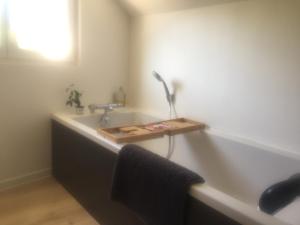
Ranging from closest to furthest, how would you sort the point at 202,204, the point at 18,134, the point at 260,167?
the point at 202,204, the point at 260,167, the point at 18,134

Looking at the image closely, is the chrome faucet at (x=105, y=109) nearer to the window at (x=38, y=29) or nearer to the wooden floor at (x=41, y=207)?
the window at (x=38, y=29)

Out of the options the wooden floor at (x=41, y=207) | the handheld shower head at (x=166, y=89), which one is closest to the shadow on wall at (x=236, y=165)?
the handheld shower head at (x=166, y=89)

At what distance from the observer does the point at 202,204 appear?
1229mm

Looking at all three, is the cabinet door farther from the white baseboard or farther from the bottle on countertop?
the bottle on countertop

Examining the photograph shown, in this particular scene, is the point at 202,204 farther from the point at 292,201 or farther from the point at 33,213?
the point at 33,213

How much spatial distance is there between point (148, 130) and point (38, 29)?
1.33 metres

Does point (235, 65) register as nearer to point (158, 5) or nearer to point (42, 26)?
point (158, 5)

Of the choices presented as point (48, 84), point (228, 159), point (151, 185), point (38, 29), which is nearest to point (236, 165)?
point (228, 159)

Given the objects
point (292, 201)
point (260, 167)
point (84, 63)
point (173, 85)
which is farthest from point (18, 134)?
point (292, 201)

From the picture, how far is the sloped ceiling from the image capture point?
2.34 m

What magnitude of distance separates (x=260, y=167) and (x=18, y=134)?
2020 mm

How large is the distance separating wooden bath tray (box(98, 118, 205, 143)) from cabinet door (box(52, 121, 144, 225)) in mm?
132

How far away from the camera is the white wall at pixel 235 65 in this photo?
187 cm

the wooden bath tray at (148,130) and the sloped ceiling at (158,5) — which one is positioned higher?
the sloped ceiling at (158,5)
